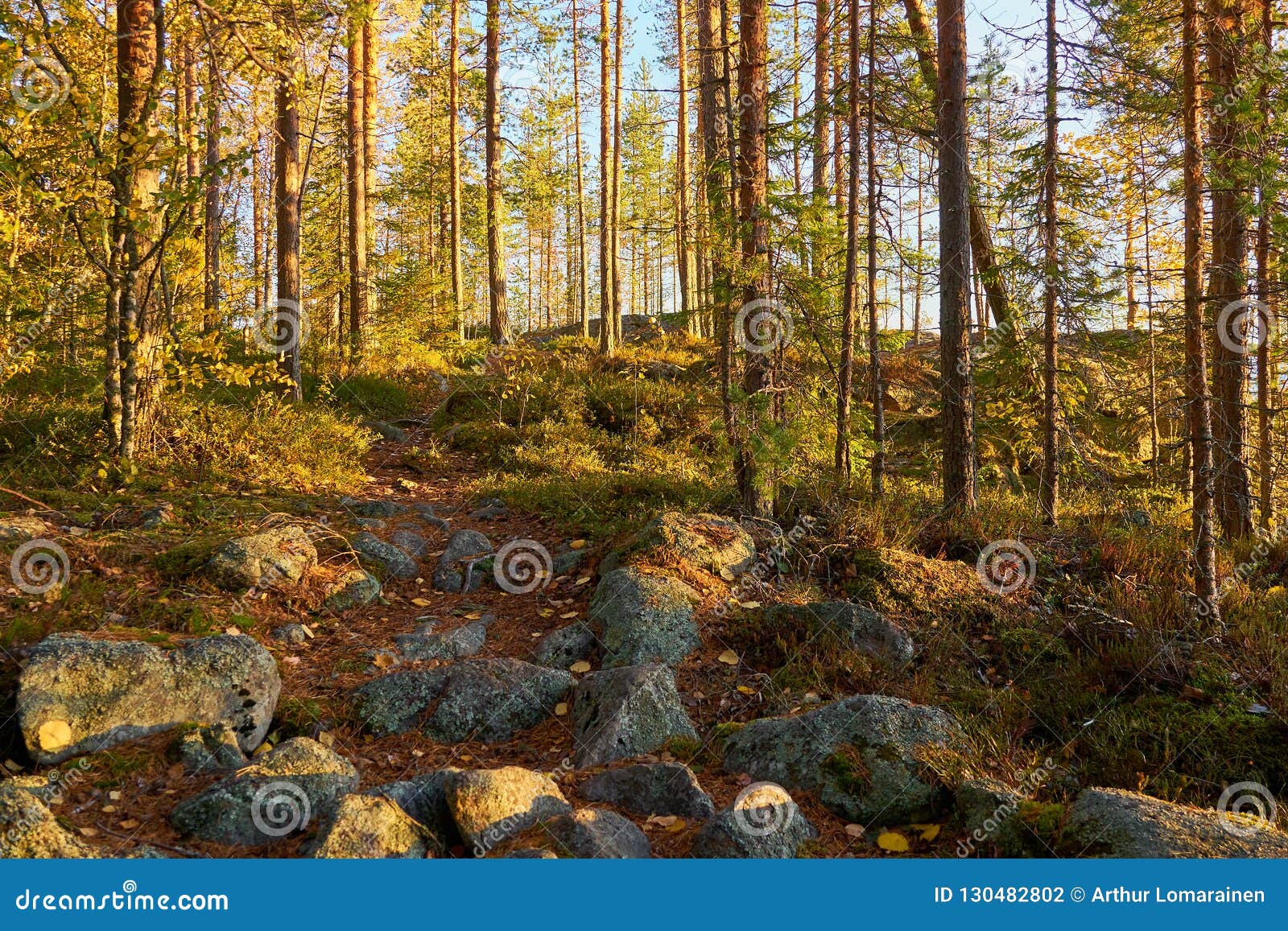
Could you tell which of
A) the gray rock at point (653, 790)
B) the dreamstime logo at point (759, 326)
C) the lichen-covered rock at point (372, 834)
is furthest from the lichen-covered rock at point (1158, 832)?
the dreamstime logo at point (759, 326)

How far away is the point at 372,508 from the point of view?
337 inches

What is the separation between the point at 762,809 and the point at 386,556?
4.79 metres

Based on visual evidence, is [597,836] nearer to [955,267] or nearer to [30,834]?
[30,834]

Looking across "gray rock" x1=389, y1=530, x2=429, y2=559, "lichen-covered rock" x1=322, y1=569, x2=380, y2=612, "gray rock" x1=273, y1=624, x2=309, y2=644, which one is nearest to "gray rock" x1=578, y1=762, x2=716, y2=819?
"gray rock" x1=273, y1=624, x2=309, y2=644

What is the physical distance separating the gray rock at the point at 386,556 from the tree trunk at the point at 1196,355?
272 inches

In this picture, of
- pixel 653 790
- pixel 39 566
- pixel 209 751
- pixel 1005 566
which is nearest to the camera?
pixel 653 790

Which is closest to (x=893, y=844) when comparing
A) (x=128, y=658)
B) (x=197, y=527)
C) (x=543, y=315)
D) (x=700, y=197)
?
(x=128, y=658)

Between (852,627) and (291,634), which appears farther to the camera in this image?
(852,627)

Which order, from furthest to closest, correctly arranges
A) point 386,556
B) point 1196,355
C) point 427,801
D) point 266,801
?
point 386,556 < point 1196,355 < point 427,801 < point 266,801

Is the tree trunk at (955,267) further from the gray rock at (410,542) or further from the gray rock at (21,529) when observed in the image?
the gray rock at (21,529)

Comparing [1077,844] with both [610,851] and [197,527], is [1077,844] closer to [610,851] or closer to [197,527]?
[610,851]

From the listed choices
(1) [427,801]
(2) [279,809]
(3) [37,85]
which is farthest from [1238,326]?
(3) [37,85]

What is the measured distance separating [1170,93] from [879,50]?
3589mm

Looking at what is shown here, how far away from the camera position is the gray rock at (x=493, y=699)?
494 centimetres
